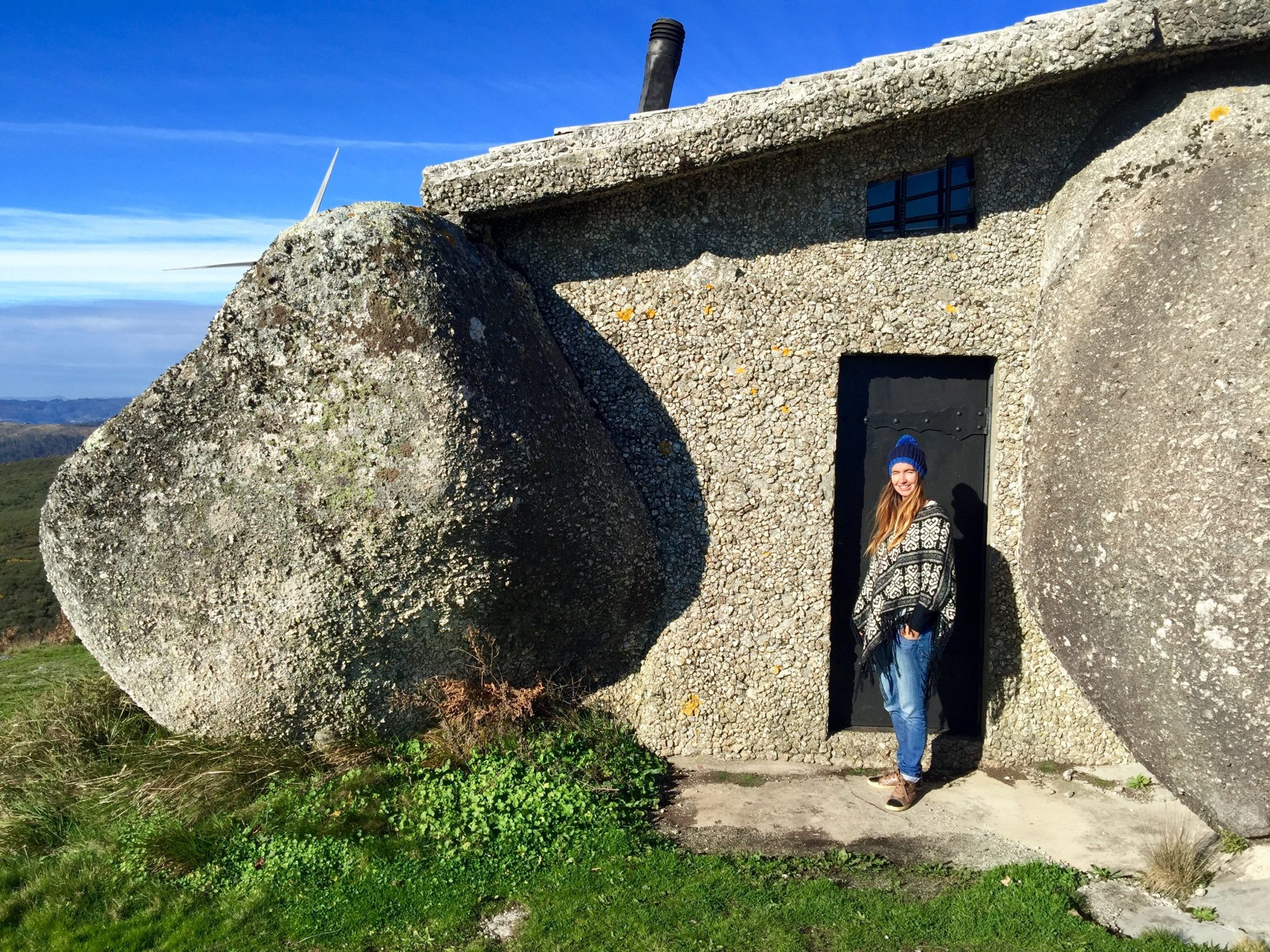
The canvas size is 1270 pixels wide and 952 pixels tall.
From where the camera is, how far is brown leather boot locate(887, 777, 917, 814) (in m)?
4.58

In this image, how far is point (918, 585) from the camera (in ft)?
14.9

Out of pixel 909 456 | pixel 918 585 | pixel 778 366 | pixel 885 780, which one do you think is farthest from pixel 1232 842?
pixel 778 366

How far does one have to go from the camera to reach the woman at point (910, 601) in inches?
178

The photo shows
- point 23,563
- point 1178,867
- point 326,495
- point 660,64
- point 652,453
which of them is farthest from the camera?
point 23,563

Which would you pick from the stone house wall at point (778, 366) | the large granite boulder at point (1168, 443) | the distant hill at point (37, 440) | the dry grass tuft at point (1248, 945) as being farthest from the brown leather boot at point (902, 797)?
the distant hill at point (37, 440)

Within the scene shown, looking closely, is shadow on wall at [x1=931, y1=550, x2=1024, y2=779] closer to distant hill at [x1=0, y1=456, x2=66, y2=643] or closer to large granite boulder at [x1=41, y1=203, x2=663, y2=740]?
large granite boulder at [x1=41, y1=203, x2=663, y2=740]

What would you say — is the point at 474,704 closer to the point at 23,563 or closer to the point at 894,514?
the point at 894,514

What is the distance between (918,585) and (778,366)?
156 cm

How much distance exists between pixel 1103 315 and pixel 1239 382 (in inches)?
33.3

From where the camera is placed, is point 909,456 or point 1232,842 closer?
point 1232,842

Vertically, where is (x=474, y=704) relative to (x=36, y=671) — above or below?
above

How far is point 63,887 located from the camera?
3916 millimetres

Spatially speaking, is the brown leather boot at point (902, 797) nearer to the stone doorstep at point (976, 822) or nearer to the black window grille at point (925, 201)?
the stone doorstep at point (976, 822)

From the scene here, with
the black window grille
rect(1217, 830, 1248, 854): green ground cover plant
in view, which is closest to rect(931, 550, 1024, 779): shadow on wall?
rect(1217, 830, 1248, 854): green ground cover plant
